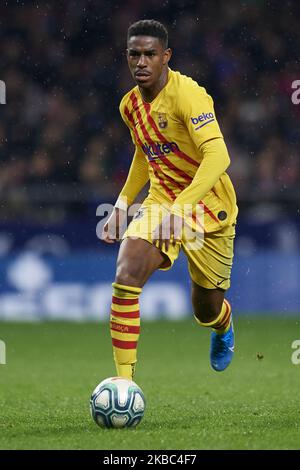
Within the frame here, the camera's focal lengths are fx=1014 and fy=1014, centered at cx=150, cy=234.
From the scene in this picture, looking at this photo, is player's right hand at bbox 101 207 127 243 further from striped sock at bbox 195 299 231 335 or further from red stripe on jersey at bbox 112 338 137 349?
striped sock at bbox 195 299 231 335

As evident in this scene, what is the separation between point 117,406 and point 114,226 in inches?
52.2

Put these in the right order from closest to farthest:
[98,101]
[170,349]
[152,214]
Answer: [152,214], [170,349], [98,101]

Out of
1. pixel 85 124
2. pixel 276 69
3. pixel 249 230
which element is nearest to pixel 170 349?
pixel 249 230

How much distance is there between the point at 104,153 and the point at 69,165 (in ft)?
1.71

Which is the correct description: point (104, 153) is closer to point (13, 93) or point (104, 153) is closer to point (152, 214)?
point (13, 93)

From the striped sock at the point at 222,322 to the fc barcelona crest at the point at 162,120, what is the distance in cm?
146

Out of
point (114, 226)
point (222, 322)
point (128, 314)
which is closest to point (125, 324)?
point (128, 314)

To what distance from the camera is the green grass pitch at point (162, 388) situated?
4777mm

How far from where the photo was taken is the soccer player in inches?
211

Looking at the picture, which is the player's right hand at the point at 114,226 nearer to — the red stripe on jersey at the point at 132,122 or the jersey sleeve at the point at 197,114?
the red stripe on jersey at the point at 132,122

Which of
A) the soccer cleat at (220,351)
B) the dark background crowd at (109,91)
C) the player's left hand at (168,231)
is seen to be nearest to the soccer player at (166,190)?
the player's left hand at (168,231)

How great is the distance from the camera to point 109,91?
14.1 meters

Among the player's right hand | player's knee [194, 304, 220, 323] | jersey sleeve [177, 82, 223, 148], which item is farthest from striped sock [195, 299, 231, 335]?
jersey sleeve [177, 82, 223, 148]

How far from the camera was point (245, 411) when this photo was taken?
5.80 metres
